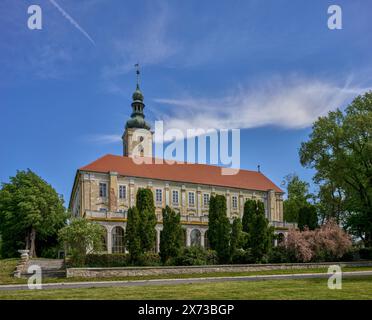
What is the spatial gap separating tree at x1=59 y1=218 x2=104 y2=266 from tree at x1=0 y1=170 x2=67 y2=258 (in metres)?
17.2

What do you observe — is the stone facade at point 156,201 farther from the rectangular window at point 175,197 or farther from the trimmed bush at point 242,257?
the trimmed bush at point 242,257

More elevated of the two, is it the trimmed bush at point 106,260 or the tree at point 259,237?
the tree at point 259,237

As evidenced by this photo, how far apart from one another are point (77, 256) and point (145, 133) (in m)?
47.1

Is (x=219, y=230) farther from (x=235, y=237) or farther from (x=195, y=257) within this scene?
(x=195, y=257)

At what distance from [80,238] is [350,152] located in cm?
2841

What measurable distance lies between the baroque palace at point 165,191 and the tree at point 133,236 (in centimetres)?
1118

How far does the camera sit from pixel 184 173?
6053 cm

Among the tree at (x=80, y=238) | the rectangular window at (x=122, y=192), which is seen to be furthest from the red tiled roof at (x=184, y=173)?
the tree at (x=80, y=238)

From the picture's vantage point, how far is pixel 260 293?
1417cm

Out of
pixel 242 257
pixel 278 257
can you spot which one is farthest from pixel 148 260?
pixel 278 257

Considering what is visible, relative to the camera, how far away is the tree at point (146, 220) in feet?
107

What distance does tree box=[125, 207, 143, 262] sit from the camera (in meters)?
31.7

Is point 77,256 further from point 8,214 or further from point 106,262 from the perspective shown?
point 8,214

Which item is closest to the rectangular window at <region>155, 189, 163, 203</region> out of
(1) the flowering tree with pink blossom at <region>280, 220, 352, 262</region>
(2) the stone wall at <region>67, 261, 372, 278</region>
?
(1) the flowering tree with pink blossom at <region>280, 220, 352, 262</region>
